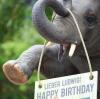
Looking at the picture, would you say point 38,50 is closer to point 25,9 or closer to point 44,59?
point 44,59

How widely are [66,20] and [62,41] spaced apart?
4.0 inches

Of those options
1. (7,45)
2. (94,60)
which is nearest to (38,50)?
(94,60)

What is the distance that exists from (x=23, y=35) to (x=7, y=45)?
1.25 ft

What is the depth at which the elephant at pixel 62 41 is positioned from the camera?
2.99 metres

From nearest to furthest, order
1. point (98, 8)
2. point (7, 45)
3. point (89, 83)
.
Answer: point (89, 83)
point (98, 8)
point (7, 45)

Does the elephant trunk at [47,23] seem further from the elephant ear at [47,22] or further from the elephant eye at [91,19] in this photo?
the elephant eye at [91,19]

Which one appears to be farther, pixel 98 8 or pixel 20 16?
pixel 20 16

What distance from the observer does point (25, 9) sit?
8.20 meters

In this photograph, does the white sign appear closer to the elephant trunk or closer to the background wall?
the elephant trunk

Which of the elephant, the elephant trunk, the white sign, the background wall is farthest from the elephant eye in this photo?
the background wall

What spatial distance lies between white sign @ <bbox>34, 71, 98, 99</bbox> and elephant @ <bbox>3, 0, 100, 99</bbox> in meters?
0.13

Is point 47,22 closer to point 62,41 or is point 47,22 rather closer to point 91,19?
point 62,41

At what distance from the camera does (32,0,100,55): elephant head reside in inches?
117

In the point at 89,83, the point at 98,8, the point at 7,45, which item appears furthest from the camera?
the point at 7,45
